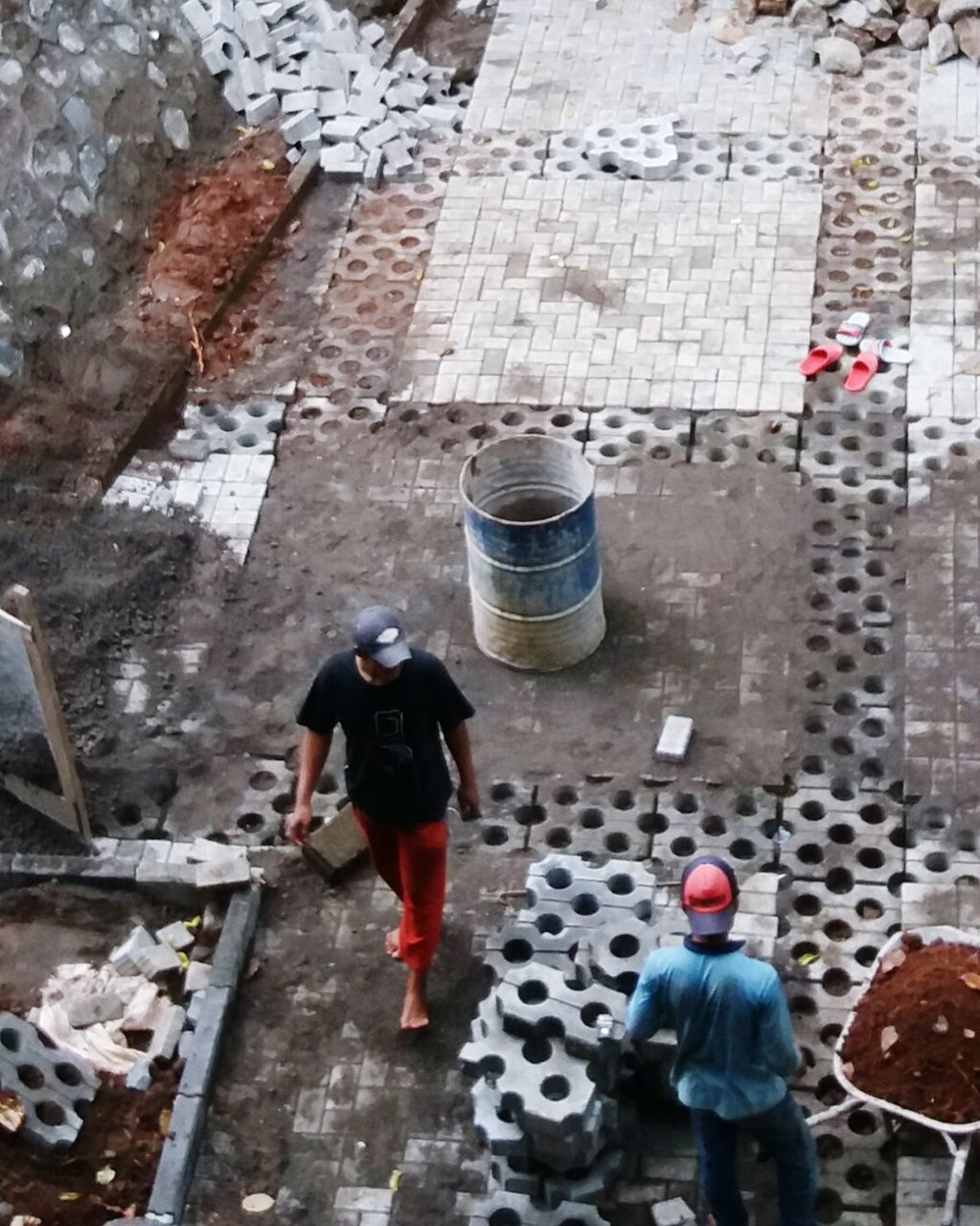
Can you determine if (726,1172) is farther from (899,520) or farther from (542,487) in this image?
(899,520)

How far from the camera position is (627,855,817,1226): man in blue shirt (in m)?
4.77

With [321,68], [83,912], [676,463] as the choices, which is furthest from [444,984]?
[321,68]

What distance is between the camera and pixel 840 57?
11344 mm

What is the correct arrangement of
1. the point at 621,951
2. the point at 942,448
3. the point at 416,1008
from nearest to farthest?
the point at 621,951 → the point at 416,1008 → the point at 942,448

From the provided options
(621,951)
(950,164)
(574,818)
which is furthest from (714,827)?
(950,164)

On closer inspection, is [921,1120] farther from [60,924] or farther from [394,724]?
[60,924]

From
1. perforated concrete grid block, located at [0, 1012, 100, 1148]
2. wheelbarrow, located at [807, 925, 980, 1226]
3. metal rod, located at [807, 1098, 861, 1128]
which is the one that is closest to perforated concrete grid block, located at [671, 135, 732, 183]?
wheelbarrow, located at [807, 925, 980, 1226]

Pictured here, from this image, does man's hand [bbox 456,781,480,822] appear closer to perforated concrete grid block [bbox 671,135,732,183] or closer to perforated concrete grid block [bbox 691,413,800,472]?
perforated concrete grid block [bbox 691,413,800,472]

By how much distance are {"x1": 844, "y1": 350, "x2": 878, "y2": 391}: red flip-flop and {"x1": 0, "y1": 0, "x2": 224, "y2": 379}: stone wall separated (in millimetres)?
4344

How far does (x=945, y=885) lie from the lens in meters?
6.65

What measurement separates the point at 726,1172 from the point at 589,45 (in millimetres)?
8772

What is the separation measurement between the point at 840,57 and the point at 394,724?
759 cm

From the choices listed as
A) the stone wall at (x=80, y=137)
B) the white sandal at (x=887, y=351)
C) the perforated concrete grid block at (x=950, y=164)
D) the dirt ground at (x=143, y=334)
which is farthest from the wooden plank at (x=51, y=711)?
the perforated concrete grid block at (x=950, y=164)

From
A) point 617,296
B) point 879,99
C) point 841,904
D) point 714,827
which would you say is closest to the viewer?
point 841,904
